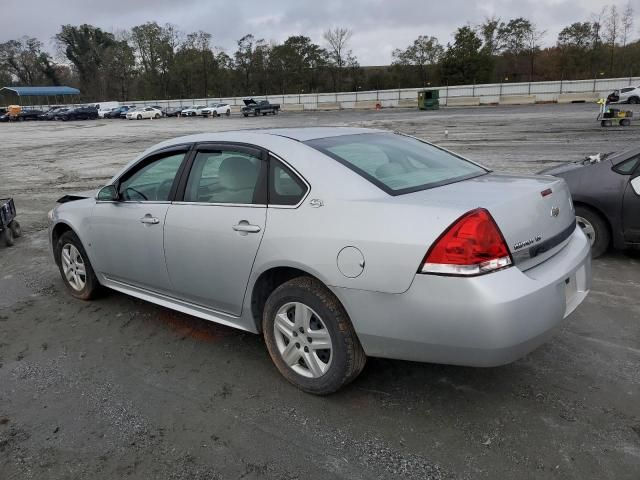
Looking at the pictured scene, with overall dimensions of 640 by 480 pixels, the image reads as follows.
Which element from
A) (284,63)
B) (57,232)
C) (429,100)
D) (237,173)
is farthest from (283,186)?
(284,63)

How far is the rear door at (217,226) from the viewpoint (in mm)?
3365

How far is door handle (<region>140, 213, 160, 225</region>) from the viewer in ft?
12.9

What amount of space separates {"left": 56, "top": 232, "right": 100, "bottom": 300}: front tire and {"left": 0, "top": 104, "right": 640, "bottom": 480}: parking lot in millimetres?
236

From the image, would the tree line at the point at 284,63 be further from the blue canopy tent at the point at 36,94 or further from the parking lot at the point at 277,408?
the parking lot at the point at 277,408

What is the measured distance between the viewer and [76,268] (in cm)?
498

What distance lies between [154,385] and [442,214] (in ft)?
7.04

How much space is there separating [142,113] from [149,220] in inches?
2406

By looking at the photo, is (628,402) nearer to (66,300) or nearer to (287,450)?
(287,450)

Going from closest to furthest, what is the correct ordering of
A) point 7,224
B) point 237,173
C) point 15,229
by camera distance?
point 237,173 < point 7,224 < point 15,229

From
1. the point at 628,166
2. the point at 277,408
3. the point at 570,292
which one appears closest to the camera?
the point at 570,292

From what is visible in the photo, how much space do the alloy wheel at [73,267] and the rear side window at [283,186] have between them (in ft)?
8.07

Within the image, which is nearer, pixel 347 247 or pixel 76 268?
pixel 347 247

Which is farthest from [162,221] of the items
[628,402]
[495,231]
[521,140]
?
[521,140]

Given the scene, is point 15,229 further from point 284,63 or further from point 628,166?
point 284,63
